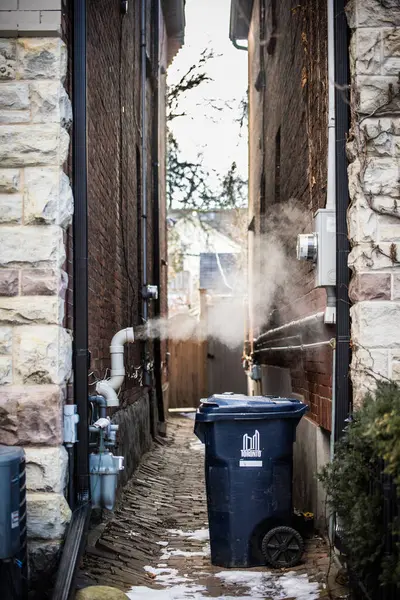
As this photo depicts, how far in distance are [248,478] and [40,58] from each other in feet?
10.4

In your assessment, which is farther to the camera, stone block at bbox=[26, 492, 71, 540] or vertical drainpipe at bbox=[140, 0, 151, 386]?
vertical drainpipe at bbox=[140, 0, 151, 386]

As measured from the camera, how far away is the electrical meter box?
5340 millimetres

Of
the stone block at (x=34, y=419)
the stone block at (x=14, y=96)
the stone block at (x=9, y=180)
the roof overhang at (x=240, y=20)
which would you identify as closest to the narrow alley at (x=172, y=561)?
the stone block at (x=34, y=419)

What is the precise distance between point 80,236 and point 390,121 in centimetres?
203

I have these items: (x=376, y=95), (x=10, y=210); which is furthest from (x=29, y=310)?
(x=376, y=95)

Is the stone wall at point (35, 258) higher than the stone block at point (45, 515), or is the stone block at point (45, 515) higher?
the stone wall at point (35, 258)

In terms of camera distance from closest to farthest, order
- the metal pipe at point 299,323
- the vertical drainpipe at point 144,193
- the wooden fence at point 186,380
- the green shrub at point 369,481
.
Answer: the green shrub at point 369,481
the metal pipe at point 299,323
the vertical drainpipe at point 144,193
the wooden fence at point 186,380

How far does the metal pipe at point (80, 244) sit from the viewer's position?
17.5ft

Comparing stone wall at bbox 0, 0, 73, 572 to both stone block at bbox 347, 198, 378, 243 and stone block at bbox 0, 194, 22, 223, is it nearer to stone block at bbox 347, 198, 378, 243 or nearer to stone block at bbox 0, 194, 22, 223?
stone block at bbox 0, 194, 22, 223

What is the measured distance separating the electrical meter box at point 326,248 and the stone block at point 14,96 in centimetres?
198

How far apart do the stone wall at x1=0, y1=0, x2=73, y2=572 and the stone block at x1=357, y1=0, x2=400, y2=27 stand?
1797 millimetres

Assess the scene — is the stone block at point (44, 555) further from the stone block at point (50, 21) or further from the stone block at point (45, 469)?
the stone block at point (50, 21)

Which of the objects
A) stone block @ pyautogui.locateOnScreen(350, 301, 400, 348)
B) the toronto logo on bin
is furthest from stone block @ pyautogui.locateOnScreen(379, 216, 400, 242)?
the toronto logo on bin

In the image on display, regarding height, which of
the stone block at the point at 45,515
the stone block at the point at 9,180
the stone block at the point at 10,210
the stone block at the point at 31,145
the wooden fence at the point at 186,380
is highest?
the stone block at the point at 31,145
